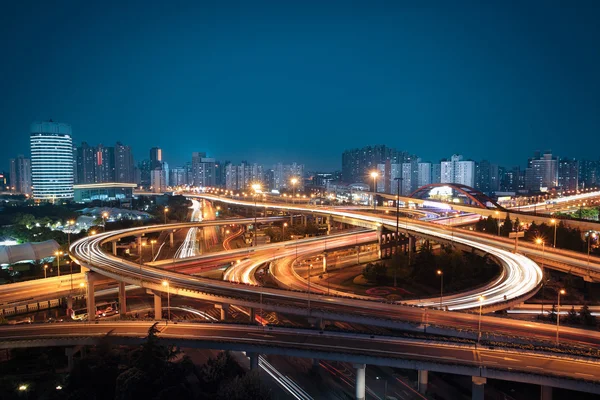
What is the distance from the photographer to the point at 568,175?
122 meters

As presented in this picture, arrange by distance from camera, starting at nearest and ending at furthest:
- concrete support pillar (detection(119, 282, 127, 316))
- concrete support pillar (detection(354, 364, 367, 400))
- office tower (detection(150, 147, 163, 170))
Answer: concrete support pillar (detection(354, 364, 367, 400))
concrete support pillar (detection(119, 282, 127, 316))
office tower (detection(150, 147, 163, 170))

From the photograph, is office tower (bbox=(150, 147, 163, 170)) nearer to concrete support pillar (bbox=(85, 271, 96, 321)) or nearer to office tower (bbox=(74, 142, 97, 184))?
office tower (bbox=(74, 142, 97, 184))

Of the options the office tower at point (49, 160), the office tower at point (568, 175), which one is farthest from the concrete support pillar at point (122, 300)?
the office tower at point (568, 175)

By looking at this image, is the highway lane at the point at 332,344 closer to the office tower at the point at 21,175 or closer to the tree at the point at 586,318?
the tree at the point at 586,318

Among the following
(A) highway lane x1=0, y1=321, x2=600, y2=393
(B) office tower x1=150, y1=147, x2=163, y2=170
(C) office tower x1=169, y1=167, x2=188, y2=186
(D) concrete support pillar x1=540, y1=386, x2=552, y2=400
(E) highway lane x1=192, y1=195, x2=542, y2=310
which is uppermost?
(B) office tower x1=150, y1=147, x2=163, y2=170

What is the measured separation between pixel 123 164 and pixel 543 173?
136m

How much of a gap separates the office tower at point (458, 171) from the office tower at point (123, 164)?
353 feet

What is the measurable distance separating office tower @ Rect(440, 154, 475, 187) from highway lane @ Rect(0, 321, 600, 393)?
376ft

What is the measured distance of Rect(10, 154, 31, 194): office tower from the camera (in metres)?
117

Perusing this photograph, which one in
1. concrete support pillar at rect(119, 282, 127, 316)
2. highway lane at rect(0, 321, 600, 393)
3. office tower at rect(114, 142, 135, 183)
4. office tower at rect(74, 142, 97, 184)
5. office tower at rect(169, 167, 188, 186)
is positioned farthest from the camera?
office tower at rect(169, 167, 188, 186)

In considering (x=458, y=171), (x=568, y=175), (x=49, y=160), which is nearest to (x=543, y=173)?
(x=568, y=175)

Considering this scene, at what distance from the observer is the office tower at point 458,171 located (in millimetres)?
120312

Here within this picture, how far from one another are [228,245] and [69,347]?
1053 inches

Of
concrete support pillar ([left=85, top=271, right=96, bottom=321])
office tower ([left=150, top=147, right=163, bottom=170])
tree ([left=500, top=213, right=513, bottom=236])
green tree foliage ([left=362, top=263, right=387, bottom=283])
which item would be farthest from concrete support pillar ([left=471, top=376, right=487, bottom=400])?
office tower ([left=150, top=147, right=163, bottom=170])
